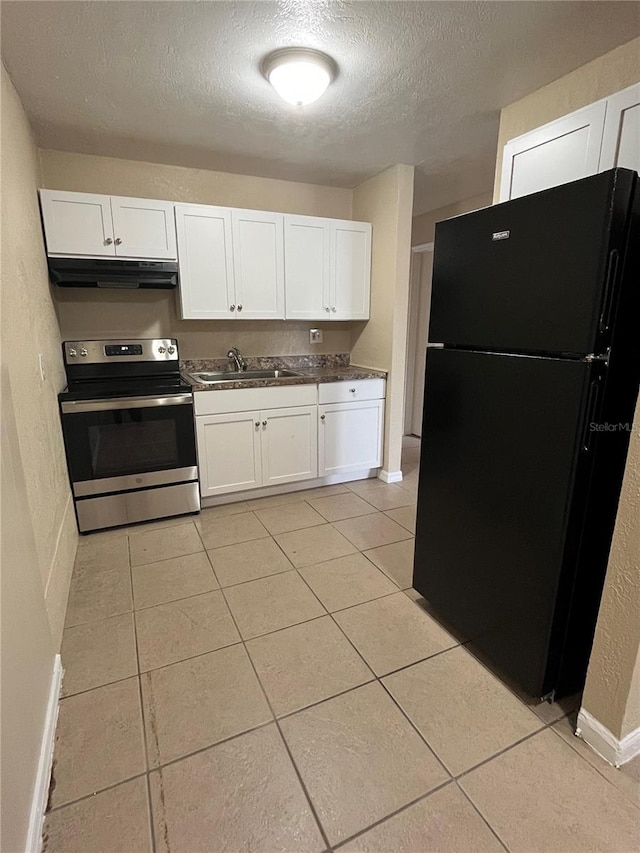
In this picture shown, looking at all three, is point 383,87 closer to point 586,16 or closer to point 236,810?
point 586,16

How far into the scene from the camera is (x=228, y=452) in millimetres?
3008

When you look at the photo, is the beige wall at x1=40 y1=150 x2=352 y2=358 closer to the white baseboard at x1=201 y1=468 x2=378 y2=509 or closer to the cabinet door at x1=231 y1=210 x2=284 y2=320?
the cabinet door at x1=231 y1=210 x2=284 y2=320

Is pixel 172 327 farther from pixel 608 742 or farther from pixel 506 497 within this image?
pixel 608 742

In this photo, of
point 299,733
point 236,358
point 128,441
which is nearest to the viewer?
point 299,733

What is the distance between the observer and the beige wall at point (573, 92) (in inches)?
68.3

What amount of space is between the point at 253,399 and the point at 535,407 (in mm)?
1999

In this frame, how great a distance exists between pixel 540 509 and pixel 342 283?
2524mm

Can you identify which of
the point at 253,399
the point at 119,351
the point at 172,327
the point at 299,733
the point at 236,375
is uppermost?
the point at 172,327

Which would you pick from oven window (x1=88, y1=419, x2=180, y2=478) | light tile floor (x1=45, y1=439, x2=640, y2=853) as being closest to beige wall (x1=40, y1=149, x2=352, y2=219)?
oven window (x1=88, y1=419, x2=180, y2=478)

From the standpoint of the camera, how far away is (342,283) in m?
3.41

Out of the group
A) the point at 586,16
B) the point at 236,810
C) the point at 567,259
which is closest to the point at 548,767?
the point at 236,810

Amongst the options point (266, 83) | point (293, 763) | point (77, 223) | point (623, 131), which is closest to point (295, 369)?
point (77, 223)

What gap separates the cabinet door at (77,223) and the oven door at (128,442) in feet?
3.07

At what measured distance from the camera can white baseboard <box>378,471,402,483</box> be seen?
11.8 ft
